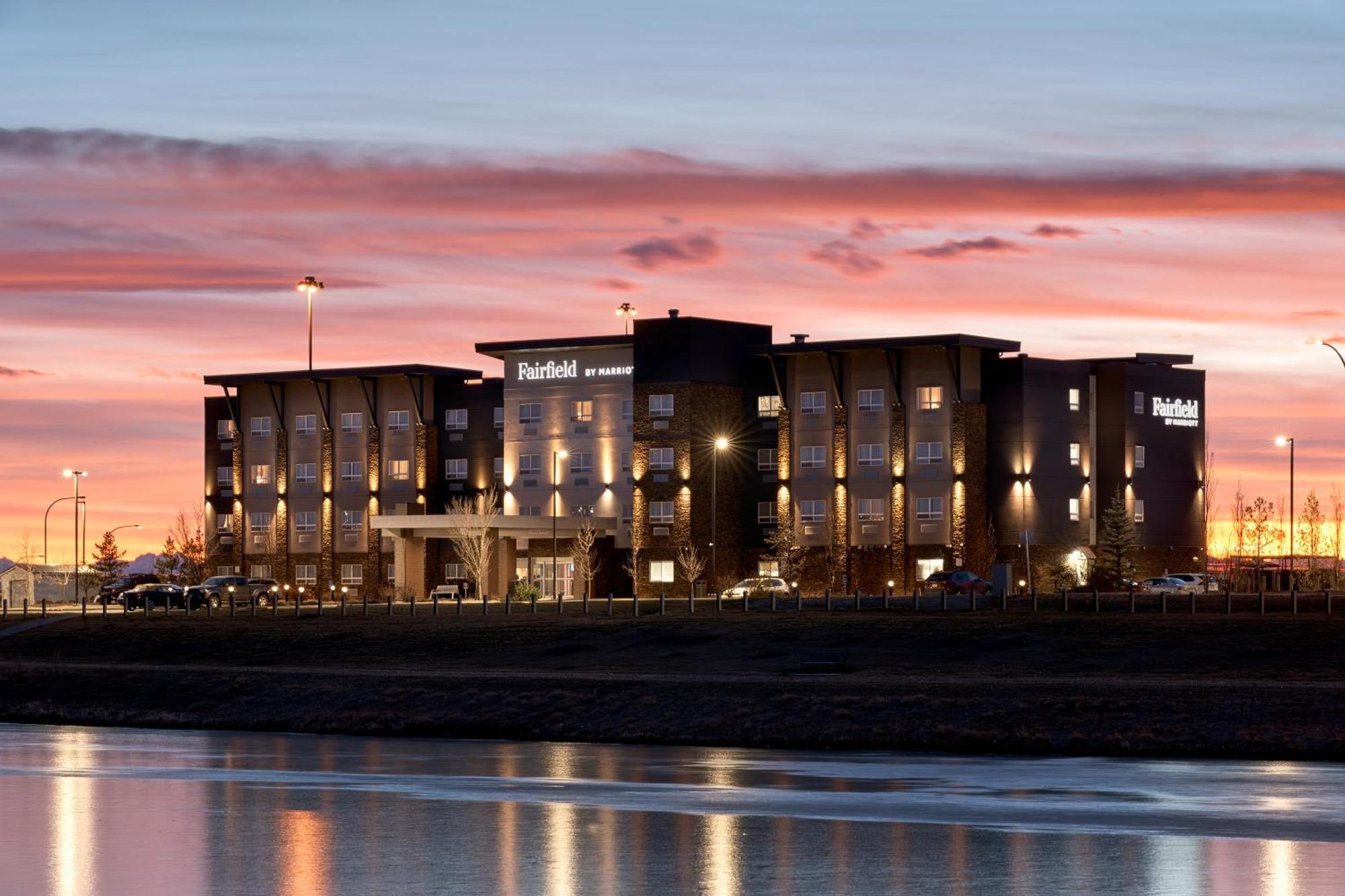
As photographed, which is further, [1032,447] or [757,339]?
[757,339]

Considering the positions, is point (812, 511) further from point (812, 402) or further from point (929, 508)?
point (929, 508)

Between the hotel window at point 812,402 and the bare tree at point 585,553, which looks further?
the hotel window at point 812,402

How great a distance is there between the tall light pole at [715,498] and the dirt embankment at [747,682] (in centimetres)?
3647

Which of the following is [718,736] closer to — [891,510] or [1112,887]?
[1112,887]

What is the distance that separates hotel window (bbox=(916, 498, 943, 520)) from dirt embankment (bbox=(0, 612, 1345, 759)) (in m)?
41.2

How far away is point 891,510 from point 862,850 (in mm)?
96444

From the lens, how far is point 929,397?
118500 mm

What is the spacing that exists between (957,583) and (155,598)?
42887mm

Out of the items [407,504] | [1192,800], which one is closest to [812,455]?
[407,504]

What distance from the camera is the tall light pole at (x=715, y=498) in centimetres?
11741

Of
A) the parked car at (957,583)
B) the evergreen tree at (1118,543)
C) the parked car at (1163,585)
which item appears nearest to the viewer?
the parked car at (957,583)

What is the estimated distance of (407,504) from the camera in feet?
441

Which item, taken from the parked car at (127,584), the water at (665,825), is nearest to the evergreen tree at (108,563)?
the parked car at (127,584)

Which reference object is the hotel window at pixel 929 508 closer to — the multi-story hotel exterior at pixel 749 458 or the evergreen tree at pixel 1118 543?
the multi-story hotel exterior at pixel 749 458
